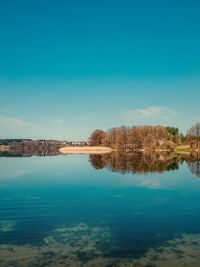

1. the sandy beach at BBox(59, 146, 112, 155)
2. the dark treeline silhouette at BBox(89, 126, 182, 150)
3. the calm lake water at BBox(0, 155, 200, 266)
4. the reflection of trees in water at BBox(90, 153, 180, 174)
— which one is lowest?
the calm lake water at BBox(0, 155, 200, 266)

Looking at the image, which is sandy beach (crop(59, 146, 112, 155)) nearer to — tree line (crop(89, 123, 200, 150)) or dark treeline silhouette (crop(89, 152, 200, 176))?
tree line (crop(89, 123, 200, 150))

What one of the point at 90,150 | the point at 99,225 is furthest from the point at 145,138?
the point at 99,225

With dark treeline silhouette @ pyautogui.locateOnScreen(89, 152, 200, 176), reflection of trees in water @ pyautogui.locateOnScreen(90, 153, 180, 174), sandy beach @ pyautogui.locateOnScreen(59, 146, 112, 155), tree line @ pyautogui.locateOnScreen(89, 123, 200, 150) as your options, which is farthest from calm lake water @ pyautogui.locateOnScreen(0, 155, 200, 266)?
sandy beach @ pyautogui.locateOnScreen(59, 146, 112, 155)

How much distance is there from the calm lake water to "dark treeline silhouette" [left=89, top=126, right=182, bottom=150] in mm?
98162

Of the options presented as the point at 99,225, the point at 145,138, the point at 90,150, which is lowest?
the point at 99,225

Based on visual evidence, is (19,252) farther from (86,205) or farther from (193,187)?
(193,187)

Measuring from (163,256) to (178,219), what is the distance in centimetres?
673

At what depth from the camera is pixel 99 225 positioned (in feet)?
57.9

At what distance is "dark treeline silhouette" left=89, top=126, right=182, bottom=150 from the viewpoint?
130m

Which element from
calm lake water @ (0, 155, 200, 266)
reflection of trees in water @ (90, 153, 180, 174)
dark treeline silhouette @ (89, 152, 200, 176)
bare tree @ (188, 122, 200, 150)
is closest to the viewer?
calm lake water @ (0, 155, 200, 266)

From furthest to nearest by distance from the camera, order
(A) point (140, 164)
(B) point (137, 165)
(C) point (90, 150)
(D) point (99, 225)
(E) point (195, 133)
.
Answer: (C) point (90, 150) < (E) point (195, 133) < (A) point (140, 164) < (B) point (137, 165) < (D) point (99, 225)

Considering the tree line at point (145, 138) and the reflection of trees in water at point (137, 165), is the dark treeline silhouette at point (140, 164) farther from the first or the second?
the tree line at point (145, 138)

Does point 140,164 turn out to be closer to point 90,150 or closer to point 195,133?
point 195,133

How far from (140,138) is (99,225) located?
117843 millimetres
